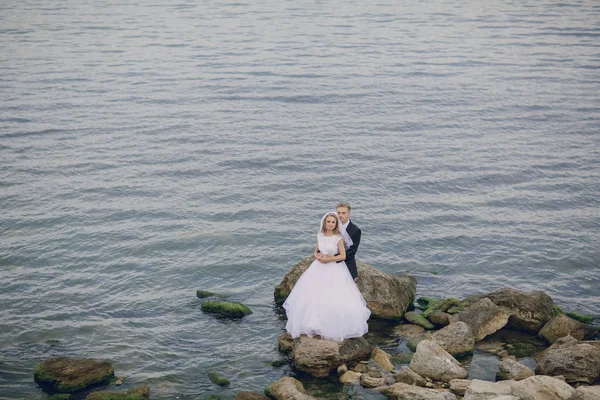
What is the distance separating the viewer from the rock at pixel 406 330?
19.7 m

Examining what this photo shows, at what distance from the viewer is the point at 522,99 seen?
48.7 metres

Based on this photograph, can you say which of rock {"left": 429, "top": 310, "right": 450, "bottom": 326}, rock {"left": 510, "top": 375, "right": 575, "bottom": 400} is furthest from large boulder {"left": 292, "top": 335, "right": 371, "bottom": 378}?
rock {"left": 510, "top": 375, "right": 575, "bottom": 400}

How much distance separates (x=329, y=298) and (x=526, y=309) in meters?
5.93

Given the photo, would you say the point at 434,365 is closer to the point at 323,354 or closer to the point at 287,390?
the point at 323,354

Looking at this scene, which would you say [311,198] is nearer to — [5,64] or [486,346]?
[486,346]

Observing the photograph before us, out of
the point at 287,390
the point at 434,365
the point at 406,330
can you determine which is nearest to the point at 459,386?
the point at 434,365

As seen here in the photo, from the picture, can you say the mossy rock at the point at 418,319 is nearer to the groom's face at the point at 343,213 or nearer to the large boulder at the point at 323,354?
the large boulder at the point at 323,354

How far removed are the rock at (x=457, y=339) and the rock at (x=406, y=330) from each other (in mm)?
1070

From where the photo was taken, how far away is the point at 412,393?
15.7 m

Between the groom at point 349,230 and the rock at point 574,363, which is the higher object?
the groom at point 349,230

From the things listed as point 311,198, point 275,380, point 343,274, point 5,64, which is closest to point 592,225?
point 311,198

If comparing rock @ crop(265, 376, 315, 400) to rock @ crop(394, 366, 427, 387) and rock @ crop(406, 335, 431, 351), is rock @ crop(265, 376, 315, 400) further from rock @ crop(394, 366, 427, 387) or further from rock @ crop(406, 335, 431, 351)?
rock @ crop(406, 335, 431, 351)

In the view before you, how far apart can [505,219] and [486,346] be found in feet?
38.3

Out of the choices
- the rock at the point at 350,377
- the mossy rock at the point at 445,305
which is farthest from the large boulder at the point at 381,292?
the rock at the point at 350,377
